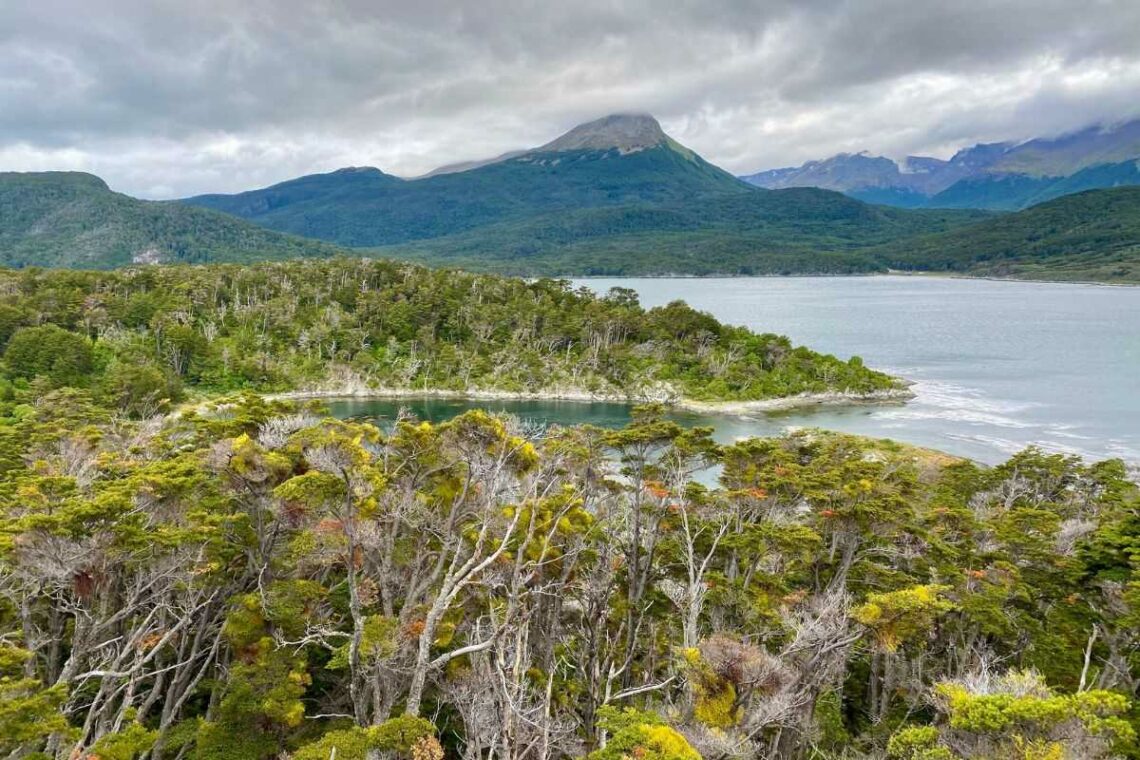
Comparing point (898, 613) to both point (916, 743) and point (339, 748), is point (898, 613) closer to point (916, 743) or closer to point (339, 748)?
point (916, 743)

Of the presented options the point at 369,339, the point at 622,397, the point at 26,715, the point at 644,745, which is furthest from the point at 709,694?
the point at 369,339

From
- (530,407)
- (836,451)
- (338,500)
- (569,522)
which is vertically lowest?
(530,407)

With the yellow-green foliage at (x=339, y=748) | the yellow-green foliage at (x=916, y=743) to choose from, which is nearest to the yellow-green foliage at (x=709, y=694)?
the yellow-green foliage at (x=916, y=743)

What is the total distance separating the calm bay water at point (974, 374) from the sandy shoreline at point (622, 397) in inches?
77.2

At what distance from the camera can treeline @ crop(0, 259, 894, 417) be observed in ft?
223

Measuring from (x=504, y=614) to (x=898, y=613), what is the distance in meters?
8.24

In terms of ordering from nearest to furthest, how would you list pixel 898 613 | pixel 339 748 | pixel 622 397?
1. pixel 339 748
2. pixel 898 613
3. pixel 622 397

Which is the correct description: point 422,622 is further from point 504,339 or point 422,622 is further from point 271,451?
point 504,339

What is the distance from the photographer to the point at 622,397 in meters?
72.4

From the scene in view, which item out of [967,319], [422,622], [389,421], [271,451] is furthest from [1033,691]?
[967,319]

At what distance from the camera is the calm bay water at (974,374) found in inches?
2149

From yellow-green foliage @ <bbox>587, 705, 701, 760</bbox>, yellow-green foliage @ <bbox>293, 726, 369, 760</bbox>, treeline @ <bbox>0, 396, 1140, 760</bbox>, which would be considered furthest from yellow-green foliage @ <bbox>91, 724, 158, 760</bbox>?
yellow-green foliage @ <bbox>587, 705, 701, 760</bbox>

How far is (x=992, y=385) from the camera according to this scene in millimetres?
72750

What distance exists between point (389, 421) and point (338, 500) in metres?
48.4
